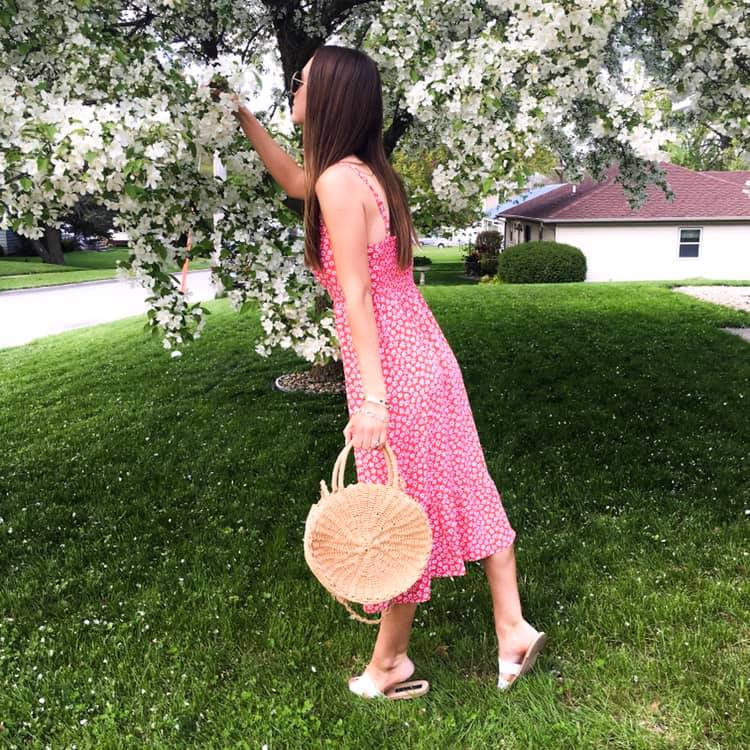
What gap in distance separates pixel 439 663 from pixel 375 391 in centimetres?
122

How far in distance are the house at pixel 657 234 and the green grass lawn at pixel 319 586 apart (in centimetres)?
1610

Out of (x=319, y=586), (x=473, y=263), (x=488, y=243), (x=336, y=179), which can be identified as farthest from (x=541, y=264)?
(x=336, y=179)

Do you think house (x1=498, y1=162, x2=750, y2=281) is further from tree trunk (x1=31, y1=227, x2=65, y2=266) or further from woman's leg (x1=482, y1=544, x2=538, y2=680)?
tree trunk (x1=31, y1=227, x2=65, y2=266)

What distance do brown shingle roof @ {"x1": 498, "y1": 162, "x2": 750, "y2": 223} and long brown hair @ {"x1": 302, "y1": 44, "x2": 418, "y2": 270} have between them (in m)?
21.1

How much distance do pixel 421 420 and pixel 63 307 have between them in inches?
695

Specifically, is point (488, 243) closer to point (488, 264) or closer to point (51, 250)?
point (488, 264)

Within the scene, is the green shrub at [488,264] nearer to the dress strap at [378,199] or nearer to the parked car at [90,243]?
the dress strap at [378,199]

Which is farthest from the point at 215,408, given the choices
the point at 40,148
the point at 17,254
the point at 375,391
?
the point at 17,254

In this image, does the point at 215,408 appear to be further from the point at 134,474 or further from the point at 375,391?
the point at 375,391

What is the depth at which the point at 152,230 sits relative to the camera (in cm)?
308

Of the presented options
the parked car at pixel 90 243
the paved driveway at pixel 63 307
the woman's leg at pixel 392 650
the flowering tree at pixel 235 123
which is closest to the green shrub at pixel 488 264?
the paved driveway at pixel 63 307

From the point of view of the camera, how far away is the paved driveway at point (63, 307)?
46.4 ft

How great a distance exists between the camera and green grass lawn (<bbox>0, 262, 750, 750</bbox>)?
2.40 metres

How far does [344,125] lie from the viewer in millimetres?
2146
